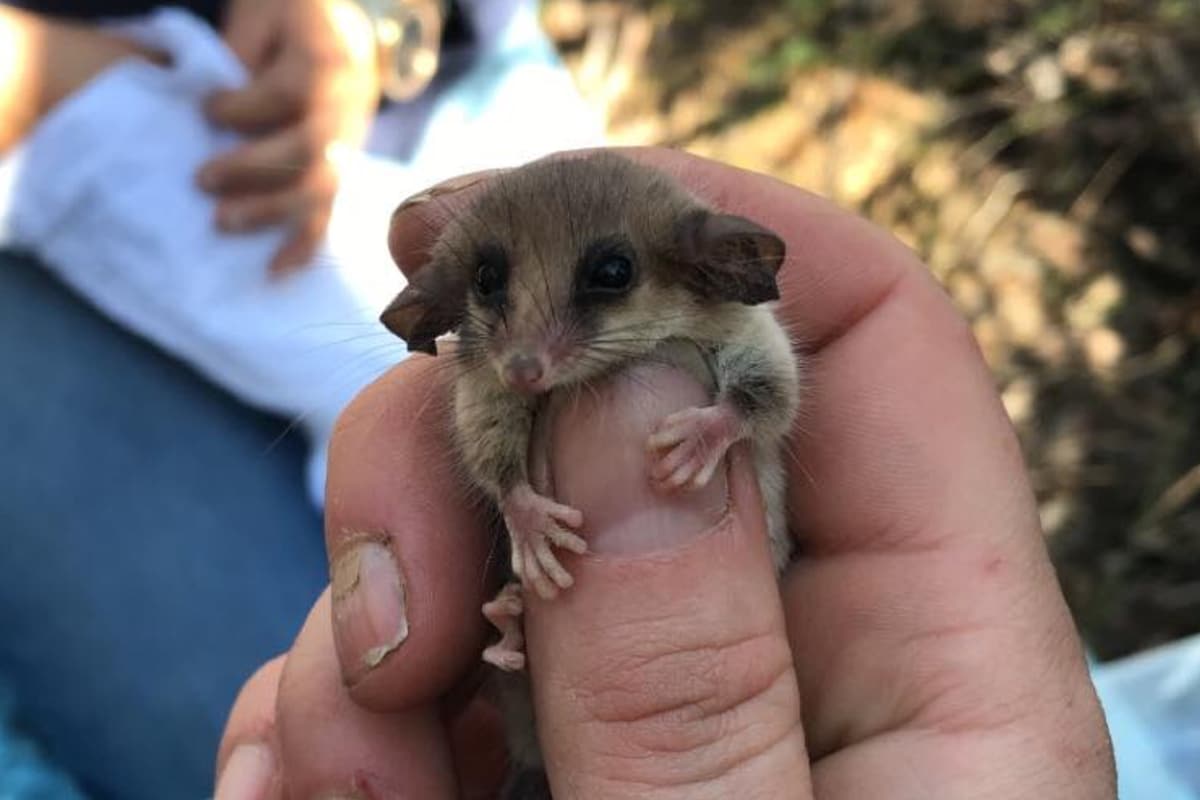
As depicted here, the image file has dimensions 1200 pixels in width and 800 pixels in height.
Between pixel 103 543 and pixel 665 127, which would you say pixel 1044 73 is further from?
pixel 103 543

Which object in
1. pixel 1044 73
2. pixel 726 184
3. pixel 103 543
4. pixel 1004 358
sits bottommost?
pixel 1004 358

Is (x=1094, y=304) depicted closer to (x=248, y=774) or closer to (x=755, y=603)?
(x=755, y=603)

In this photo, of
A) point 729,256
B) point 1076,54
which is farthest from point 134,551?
point 1076,54

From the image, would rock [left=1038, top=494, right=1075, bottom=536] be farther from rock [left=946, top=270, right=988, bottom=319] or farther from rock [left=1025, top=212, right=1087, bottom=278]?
rock [left=1025, top=212, right=1087, bottom=278]

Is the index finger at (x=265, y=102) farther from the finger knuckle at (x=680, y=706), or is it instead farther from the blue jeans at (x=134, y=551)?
the finger knuckle at (x=680, y=706)

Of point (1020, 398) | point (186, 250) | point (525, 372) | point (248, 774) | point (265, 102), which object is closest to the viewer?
point (525, 372)

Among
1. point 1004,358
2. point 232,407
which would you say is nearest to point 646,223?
point 232,407
